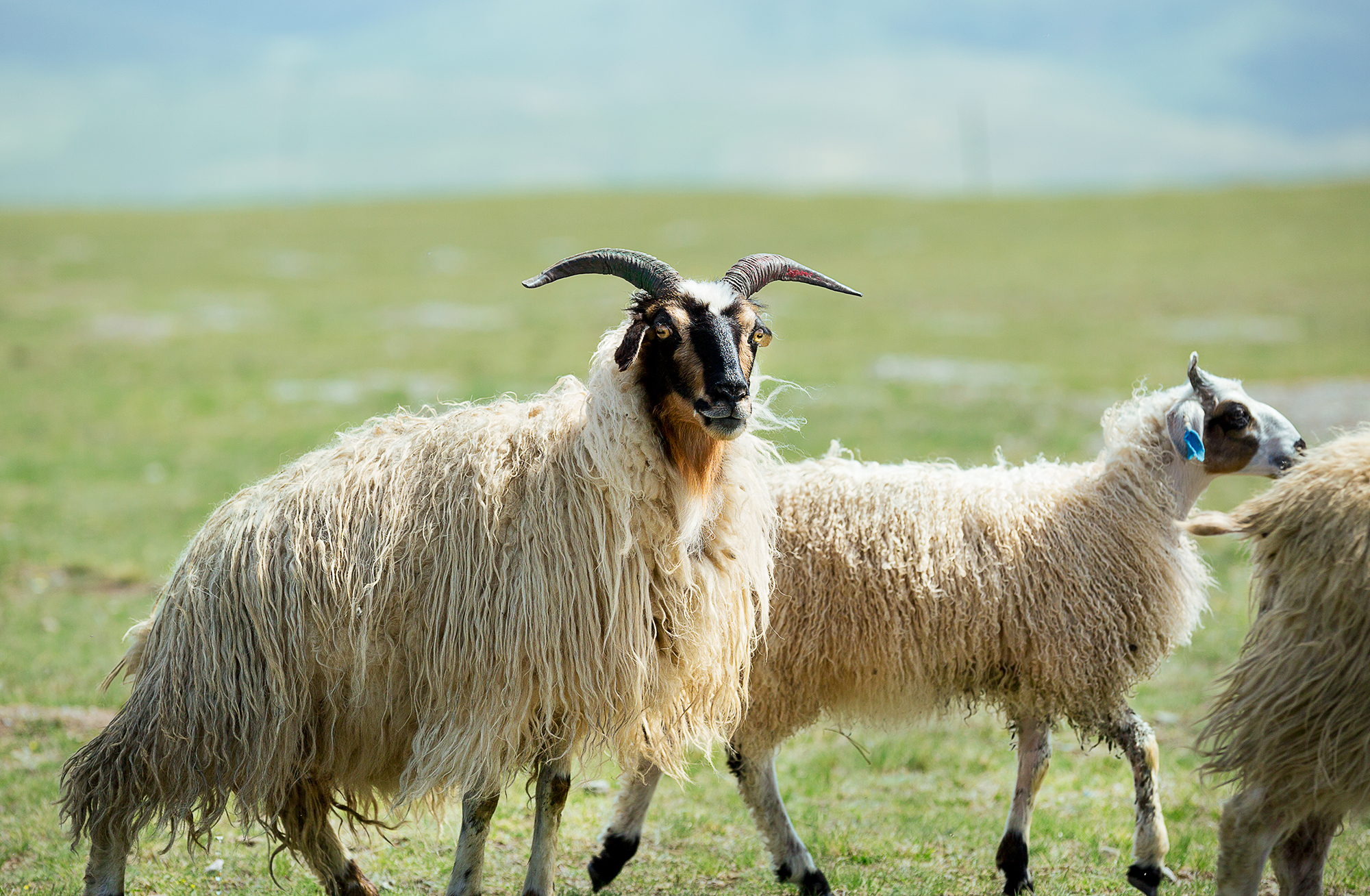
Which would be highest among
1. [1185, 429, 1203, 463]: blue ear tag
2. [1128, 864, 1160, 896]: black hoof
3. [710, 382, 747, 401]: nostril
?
[710, 382, 747, 401]: nostril

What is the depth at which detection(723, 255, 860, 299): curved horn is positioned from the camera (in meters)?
5.53

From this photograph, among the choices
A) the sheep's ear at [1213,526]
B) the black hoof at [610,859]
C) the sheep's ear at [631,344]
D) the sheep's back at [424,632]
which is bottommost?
the black hoof at [610,859]

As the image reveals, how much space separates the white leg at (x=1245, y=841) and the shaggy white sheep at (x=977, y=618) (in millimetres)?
1268

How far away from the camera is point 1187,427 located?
6.54 m

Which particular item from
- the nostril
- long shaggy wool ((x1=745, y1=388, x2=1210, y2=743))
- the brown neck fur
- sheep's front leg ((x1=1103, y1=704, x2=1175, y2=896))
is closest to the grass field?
sheep's front leg ((x1=1103, y1=704, x2=1175, y2=896))

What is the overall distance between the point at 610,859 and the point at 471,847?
4.09 ft

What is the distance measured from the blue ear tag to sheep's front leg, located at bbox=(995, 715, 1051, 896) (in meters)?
1.67

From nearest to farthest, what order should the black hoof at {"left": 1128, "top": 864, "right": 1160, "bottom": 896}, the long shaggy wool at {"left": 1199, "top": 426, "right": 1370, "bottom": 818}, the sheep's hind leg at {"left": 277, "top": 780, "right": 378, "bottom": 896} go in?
the long shaggy wool at {"left": 1199, "top": 426, "right": 1370, "bottom": 818} < the sheep's hind leg at {"left": 277, "top": 780, "right": 378, "bottom": 896} < the black hoof at {"left": 1128, "top": 864, "right": 1160, "bottom": 896}

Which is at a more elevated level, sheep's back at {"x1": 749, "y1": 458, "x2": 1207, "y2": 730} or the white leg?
sheep's back at {"x1": 749, "y1": 458, "x2": 1207, "y2": 730}

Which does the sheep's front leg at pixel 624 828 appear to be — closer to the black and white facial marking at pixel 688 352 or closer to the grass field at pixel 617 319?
the grass field at pixel 617 319

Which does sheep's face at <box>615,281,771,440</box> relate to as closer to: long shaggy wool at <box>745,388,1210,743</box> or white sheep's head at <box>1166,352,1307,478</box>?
long shaggy wool at <box>745,388,1210,743</box>

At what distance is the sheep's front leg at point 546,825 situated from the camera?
5.31 meters

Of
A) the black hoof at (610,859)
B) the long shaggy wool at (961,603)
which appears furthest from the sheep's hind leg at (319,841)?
the long shaggy wool at (961,603)

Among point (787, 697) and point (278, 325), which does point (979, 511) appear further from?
point (278, 325)
